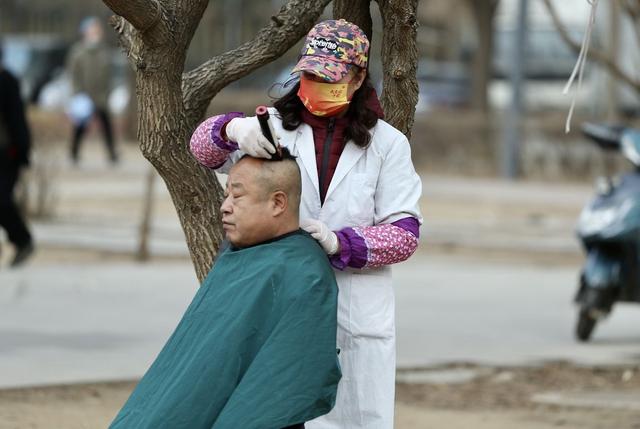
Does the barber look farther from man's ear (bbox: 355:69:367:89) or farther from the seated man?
the seated man

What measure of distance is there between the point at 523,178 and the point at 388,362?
19.2 meters

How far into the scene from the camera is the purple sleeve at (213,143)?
14.4 ft

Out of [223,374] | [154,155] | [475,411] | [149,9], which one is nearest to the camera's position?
[223,374]

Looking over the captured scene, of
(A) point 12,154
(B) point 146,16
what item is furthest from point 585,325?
(B) point 146,16

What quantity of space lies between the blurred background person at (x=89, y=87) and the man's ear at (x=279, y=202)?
62.1ft

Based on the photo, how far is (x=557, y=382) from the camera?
824 cm

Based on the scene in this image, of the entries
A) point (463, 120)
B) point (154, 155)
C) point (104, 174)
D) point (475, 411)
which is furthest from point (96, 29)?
point (154, 155)

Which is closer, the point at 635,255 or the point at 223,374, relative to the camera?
the point at 223,374

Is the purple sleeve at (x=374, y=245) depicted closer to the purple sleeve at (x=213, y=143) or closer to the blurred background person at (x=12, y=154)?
the purple sleeve at (x=213, y=143)

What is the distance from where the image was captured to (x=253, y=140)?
13.6 ft

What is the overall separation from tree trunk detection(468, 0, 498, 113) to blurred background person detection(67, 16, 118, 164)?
7356 mm

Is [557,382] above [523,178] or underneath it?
above

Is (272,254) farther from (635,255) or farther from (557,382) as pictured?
(635,255)

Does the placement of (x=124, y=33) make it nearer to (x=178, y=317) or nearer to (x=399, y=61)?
(x=399, y=61)
